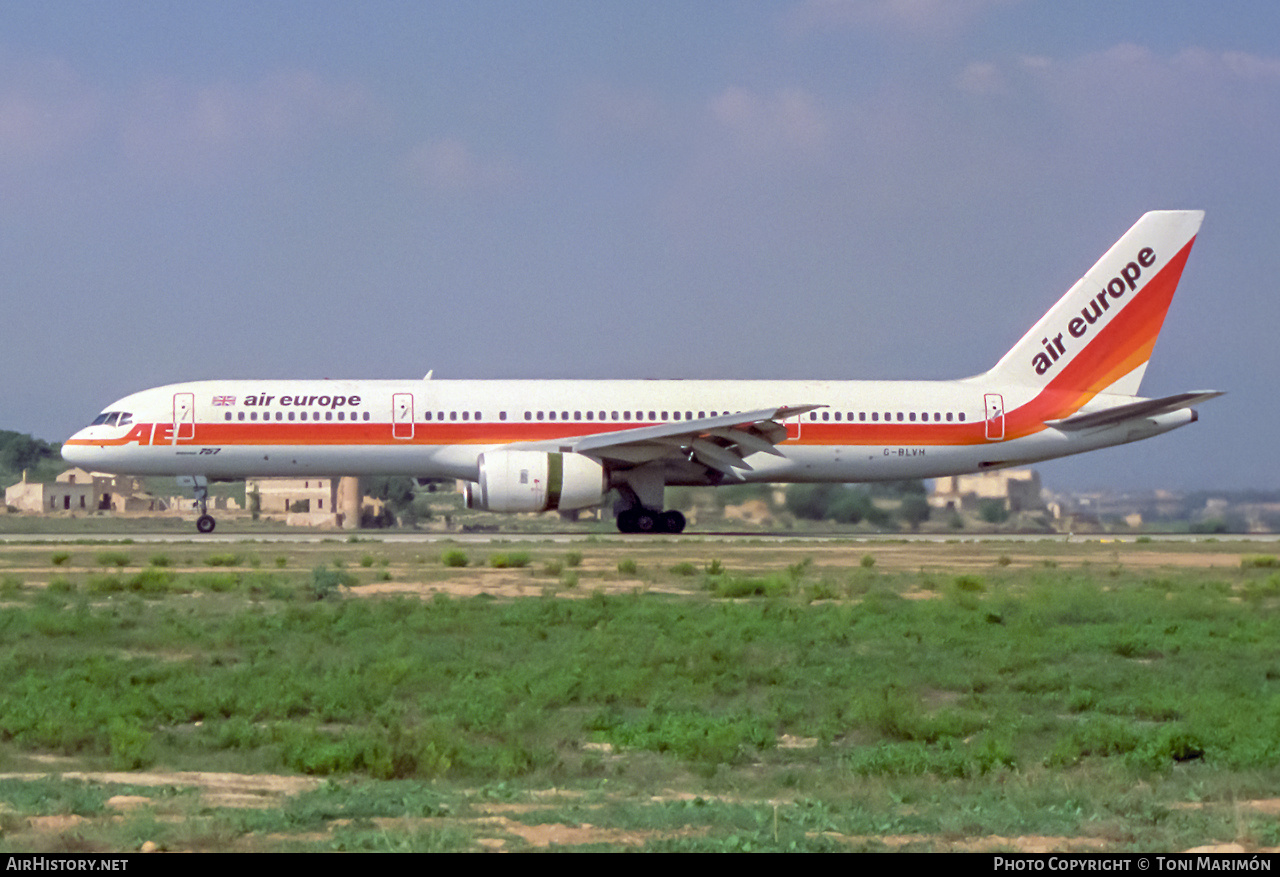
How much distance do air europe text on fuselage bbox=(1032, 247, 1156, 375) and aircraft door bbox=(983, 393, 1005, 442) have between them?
166 cm

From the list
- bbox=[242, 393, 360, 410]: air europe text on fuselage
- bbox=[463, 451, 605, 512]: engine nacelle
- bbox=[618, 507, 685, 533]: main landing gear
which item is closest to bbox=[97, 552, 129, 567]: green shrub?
bbox=[242, 393, 360, 410]: air europe text on fuselage

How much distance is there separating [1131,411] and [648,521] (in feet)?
38.6

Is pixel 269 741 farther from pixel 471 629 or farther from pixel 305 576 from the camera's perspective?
pixel 305 576

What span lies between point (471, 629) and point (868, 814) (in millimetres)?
8824

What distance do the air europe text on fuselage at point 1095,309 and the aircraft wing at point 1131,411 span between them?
1.50m

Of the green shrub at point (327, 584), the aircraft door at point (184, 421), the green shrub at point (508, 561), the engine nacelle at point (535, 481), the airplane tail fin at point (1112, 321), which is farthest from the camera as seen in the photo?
the airplane tail fin at point (1112, 321)

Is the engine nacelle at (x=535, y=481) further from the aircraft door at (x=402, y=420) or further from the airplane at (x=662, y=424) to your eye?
the aircraft door at (x=402, y=420)

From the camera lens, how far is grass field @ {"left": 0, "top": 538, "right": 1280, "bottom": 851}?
808 cm

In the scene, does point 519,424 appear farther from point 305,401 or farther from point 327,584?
point 327,584

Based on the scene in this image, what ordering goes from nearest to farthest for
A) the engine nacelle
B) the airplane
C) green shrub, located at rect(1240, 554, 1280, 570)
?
green shrub, located at rect(1240, 554, 1280, 570) → the engine nacelle → the airplane

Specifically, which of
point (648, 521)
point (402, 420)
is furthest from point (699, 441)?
point (402, 420)

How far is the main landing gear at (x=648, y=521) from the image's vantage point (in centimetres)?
3331

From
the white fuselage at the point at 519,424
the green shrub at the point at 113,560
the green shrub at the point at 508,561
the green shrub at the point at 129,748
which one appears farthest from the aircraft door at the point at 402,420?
the green shrub at the point at 129,748

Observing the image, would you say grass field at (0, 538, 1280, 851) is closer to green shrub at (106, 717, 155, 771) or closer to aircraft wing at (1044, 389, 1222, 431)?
green shrub at (106, 717, 155, 771)
